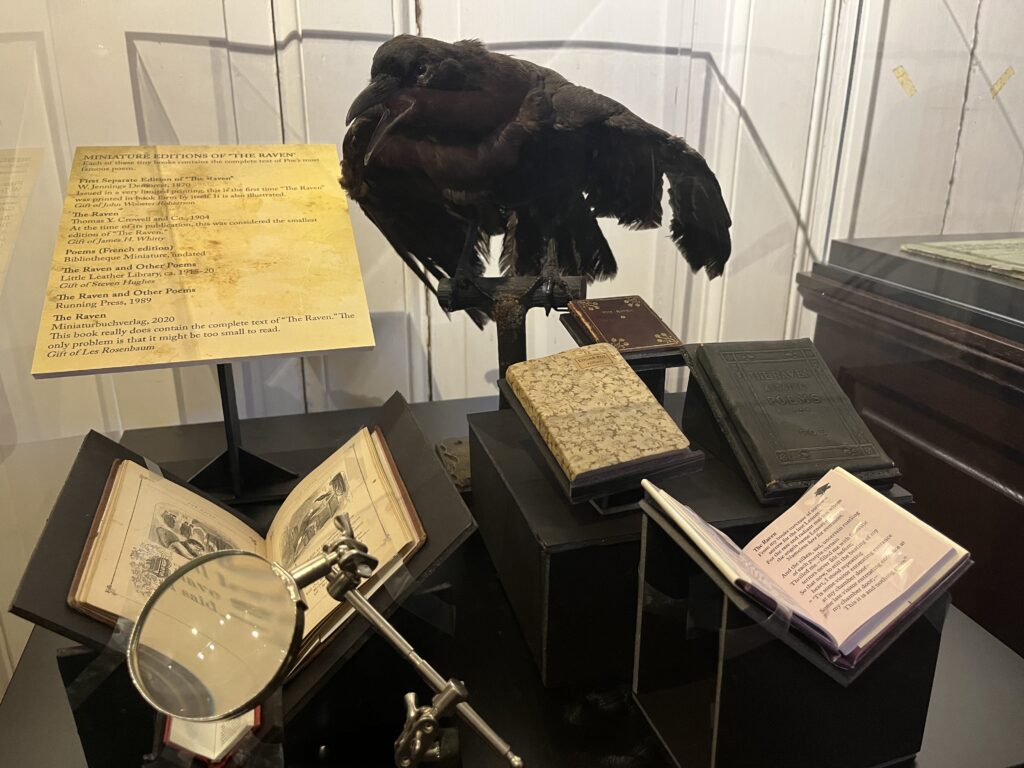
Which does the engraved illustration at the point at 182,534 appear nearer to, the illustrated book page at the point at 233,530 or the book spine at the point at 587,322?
the illustrated book page at the point at 233,530

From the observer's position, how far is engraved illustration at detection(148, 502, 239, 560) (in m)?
0.97

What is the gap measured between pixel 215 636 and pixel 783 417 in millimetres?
836

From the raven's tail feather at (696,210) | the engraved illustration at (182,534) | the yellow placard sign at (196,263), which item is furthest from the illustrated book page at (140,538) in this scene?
the raven's tail feather at (696,210)

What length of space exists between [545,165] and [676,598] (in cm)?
102

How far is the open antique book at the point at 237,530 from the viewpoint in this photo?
850 millimetres

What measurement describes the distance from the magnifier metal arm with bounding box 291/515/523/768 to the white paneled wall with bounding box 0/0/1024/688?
91 cm

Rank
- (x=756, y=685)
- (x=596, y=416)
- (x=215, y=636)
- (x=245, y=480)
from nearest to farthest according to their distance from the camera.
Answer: (x=215, y=636)
(x=756, y=685)
(x=596, y=416)
(x=245, y=480)

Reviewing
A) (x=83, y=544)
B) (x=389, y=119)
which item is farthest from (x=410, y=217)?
(x=83, y=544)

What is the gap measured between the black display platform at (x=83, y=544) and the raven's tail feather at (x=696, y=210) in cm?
104

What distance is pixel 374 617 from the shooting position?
2.32ft

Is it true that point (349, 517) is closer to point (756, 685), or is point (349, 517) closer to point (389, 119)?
point (756, 685)

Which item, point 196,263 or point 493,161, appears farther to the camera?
point 493,161

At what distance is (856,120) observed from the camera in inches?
75.6

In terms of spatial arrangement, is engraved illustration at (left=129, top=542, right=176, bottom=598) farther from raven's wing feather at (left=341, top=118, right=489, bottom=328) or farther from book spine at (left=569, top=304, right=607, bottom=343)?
raven's wing feather at (left=341, top=118, right=489, bottom=328)
